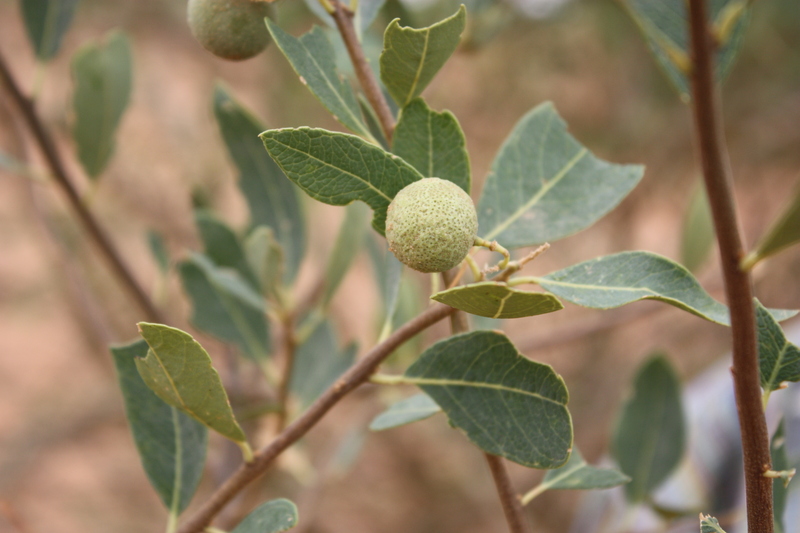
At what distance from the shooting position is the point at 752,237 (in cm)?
208

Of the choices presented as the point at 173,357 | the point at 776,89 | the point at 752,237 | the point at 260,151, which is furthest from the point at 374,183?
the point at 776,89

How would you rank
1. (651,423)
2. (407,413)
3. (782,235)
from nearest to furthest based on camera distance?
(782,235), (407,413), (651,423)

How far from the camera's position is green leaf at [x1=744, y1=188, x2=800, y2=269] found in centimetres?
30

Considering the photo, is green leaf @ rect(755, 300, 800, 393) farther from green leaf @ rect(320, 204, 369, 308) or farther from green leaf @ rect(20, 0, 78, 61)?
green leaf @ rect(20, 0, 78, 61)

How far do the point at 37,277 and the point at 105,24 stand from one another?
128 centimetres

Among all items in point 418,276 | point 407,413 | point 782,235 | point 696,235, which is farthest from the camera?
point 418,276

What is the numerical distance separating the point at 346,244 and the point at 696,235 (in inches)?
24.9

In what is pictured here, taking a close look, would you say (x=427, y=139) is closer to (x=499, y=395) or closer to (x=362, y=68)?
(x=362, y=68)

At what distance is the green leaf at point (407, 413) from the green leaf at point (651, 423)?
0.36 m

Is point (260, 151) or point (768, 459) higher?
point (260, 151)

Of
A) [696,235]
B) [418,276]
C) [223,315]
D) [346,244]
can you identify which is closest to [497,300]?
[346,244]

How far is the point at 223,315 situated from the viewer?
0.88 m

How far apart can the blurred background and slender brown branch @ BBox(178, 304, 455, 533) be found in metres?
1.03

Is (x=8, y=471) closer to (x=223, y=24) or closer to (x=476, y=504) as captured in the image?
(x=476, y=504)
